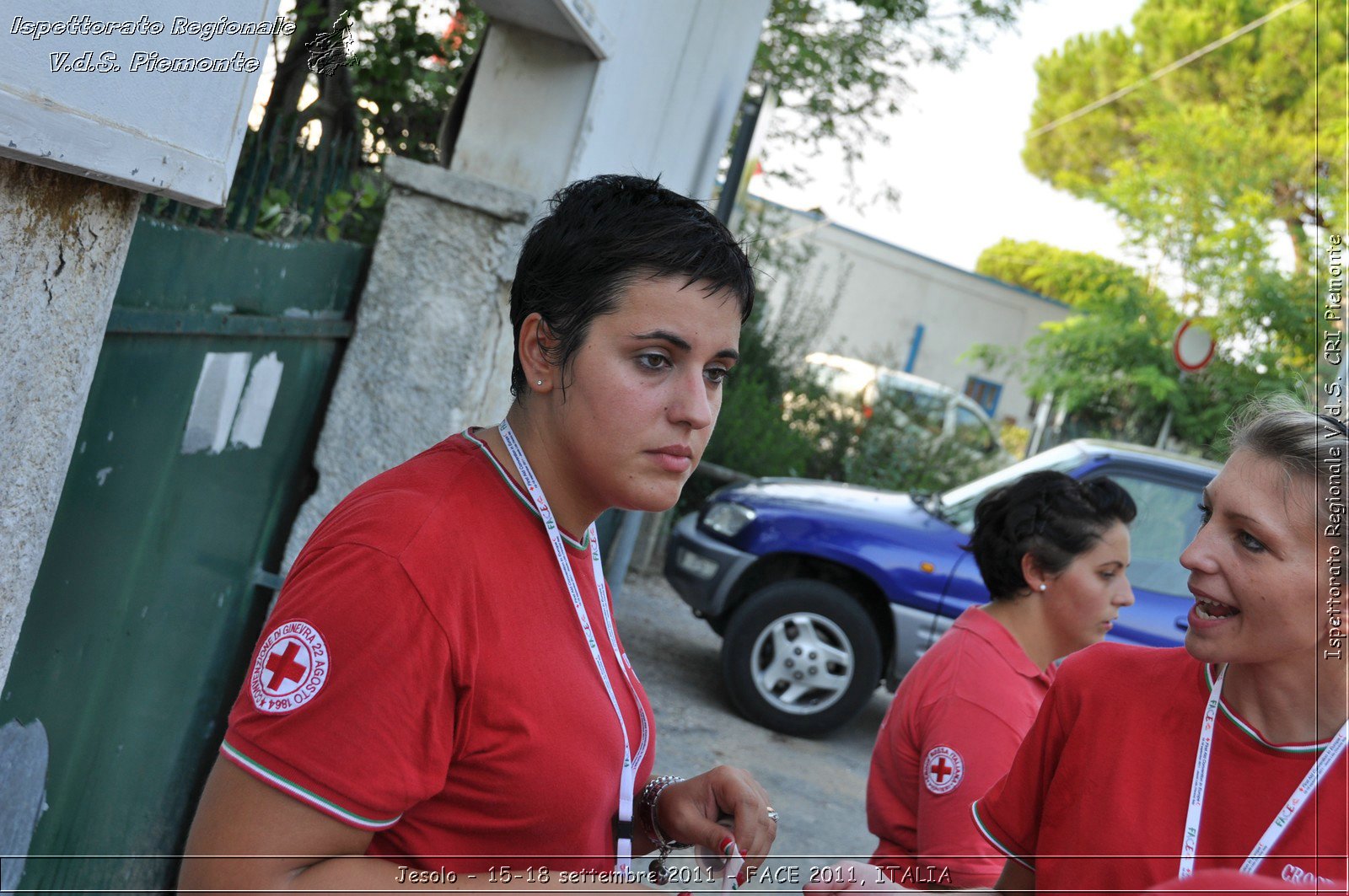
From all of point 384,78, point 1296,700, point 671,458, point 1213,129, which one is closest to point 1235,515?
point 1296,700

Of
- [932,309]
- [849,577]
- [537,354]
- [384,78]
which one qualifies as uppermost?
[932,309]

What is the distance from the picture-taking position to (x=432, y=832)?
5.18 feet

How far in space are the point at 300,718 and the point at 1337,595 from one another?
1.51 meters

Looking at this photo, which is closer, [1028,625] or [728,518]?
[1028,625]

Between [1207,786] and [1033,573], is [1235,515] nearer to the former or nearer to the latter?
[1207,786]

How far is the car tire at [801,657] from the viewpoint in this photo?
6418mm

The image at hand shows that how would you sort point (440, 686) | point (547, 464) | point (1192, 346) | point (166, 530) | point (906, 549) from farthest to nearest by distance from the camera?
1. point (1192, 346)
2. point (906, 549)
3. point (166, 530)
4. point (547, 464)
5. point (440, 686)

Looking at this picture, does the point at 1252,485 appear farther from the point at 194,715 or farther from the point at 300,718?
the point at 194,715

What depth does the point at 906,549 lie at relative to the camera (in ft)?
21.0

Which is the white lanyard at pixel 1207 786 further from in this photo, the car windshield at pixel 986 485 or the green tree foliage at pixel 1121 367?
the green tree foliage at pixel 1121 367

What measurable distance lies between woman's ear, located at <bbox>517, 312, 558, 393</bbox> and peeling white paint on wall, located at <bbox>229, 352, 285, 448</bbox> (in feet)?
5.76

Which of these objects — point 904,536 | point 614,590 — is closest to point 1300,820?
point 904,536

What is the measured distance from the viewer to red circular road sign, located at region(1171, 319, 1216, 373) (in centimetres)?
1264

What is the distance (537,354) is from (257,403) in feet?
6.25
